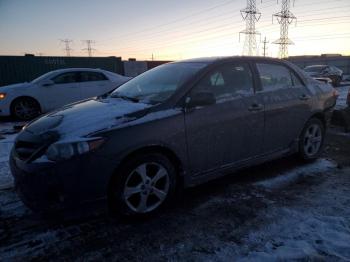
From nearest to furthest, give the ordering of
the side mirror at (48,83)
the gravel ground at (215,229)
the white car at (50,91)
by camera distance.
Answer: the gravel ground at (215,229), the white car at (50,91), the side mirror at (48,83)

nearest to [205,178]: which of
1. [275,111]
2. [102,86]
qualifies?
[275,111]

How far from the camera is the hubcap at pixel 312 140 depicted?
4.80m

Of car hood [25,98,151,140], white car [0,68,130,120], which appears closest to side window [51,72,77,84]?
white car [0,68,130,120]

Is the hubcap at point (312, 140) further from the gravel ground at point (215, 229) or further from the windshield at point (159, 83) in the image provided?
the windshield at point (159, 83)

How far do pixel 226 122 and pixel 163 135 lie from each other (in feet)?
2.87

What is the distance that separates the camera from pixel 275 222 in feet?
10.1

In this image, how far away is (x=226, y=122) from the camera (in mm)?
3631

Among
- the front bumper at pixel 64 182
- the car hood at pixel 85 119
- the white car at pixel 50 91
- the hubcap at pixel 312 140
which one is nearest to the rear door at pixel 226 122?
the car hood at pixel 85 119

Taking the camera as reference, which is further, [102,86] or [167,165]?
[102,86]

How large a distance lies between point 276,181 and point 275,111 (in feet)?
3.02

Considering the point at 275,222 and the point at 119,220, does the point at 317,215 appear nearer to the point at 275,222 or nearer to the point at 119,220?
the point at 275,222

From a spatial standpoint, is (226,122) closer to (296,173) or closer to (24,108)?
(296,173)

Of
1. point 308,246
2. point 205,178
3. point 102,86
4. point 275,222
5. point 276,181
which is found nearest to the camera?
point 308,246

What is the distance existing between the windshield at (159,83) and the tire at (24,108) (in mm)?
6344
